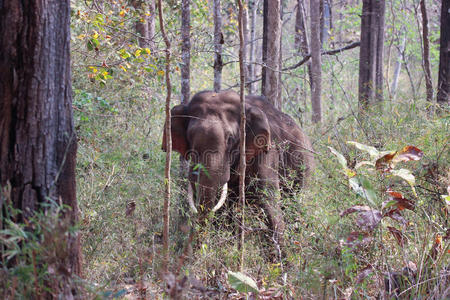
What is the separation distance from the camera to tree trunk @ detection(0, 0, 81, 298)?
2.57m

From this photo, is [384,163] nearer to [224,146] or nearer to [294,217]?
[294,217]

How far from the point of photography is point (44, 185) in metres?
2.65

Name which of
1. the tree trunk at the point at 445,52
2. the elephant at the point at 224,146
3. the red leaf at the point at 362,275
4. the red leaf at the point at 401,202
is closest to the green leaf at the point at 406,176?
the red leaf at the point at 401,202

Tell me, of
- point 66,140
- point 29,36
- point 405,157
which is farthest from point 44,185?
point 405,157

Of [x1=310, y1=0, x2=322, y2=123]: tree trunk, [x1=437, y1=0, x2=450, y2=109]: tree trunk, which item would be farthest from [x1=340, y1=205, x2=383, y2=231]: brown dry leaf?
[x1=310, y1=0, x2=322, y2=123]: tree trunk

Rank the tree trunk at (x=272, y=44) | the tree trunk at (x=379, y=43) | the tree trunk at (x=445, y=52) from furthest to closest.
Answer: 1. the tree trunk at (x=379, y=43)
2. the tree trunk at (x=445, y=52)
3. the tree trunk at (x=272, y=44)

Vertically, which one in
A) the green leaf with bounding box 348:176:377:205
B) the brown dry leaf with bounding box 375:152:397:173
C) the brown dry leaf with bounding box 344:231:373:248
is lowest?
the brown dry leaf with bounding box 344:231:373:248

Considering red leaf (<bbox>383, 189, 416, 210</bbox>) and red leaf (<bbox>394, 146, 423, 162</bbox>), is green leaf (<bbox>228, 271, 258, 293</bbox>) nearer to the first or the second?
red leaf (<bbox>383, 189, 416, 210</bbox>)

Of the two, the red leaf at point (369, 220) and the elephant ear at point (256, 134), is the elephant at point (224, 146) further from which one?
the red leaf at point (369, 220)

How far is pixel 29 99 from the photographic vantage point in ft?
8.53

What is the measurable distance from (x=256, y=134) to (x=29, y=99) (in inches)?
140

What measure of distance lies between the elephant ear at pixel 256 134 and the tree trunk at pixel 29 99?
11.1 ft

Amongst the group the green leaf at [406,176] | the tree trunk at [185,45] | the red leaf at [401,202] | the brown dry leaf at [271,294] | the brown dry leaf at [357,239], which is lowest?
the brown dry leaf at [271,294]

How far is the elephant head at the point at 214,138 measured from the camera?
5.50m
